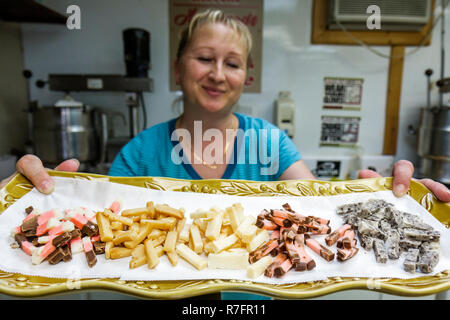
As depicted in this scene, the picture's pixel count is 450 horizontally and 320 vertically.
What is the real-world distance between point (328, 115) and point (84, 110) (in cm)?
164

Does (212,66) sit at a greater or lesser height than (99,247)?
greater

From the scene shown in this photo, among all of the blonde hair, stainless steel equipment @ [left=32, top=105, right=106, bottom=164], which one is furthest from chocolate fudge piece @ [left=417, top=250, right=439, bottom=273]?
stainless steel equipment @ [left=32, top=105, right=106, bottom=164]

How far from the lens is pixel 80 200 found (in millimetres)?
801

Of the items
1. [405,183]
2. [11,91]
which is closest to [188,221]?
[405,183]

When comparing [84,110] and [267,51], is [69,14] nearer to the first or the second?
[84,110]

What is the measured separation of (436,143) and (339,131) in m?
0.59

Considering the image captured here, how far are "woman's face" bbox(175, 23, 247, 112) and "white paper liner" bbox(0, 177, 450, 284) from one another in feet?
1.41

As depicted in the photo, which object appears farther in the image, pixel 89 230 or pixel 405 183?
pixel 405 183

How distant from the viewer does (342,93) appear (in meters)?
2.04

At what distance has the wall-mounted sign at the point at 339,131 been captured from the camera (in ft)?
6.77

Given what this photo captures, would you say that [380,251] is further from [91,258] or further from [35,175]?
[35,175]

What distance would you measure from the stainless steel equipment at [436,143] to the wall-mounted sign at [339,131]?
1.36 ft

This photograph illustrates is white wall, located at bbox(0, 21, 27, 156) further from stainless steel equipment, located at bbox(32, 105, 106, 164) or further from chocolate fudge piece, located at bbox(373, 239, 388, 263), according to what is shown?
chocolate fudge piece, located at bbox(373, 239, 388, 263)

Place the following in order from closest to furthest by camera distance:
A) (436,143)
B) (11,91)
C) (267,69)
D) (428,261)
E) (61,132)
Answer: (428,261), (61,132), (436,143), (11,91), (267,69)
